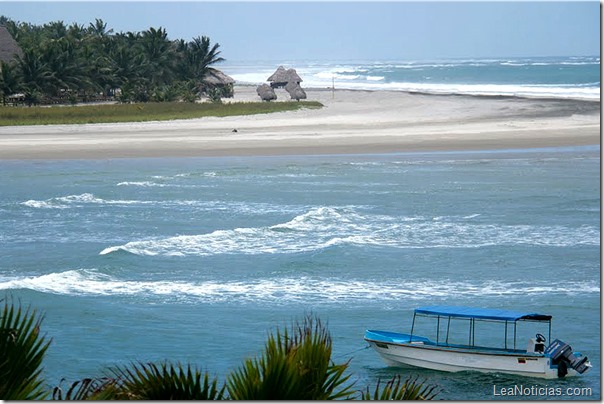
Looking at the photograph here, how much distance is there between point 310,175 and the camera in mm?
29906

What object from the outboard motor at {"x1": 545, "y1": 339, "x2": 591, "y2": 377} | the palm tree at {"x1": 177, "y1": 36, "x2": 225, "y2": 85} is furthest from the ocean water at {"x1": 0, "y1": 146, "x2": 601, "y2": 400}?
the palm tree at {"x1": 177, "y1": 36, "x2": 225, "y2": 85}

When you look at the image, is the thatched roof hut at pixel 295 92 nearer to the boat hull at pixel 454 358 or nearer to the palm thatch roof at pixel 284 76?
the palm thatch roof at pixel 284 76

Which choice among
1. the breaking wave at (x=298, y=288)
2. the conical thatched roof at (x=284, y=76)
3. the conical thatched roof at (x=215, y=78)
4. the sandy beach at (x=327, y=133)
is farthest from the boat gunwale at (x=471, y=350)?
the conical thatched roof at (x=284, y=76)

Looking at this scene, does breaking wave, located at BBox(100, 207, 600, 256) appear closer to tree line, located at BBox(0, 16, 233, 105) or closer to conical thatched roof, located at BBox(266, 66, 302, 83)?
tree line, located at BBox(0, 16, 233, 105)

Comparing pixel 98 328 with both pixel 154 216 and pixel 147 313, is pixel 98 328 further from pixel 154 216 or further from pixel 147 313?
pixel 154 216

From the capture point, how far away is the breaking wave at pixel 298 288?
15.2 meters

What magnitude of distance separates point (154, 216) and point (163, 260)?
5.27 m

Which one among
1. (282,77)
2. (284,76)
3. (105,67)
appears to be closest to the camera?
(105,67)

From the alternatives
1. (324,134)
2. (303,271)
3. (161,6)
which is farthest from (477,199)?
(324,134)

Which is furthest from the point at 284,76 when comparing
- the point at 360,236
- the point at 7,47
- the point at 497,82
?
the point at 360,236

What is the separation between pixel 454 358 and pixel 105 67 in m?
45.7

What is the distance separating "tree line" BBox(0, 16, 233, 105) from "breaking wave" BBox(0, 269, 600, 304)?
111 ft

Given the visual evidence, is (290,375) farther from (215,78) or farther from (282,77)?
(282,77)

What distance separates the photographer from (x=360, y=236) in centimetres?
1980
